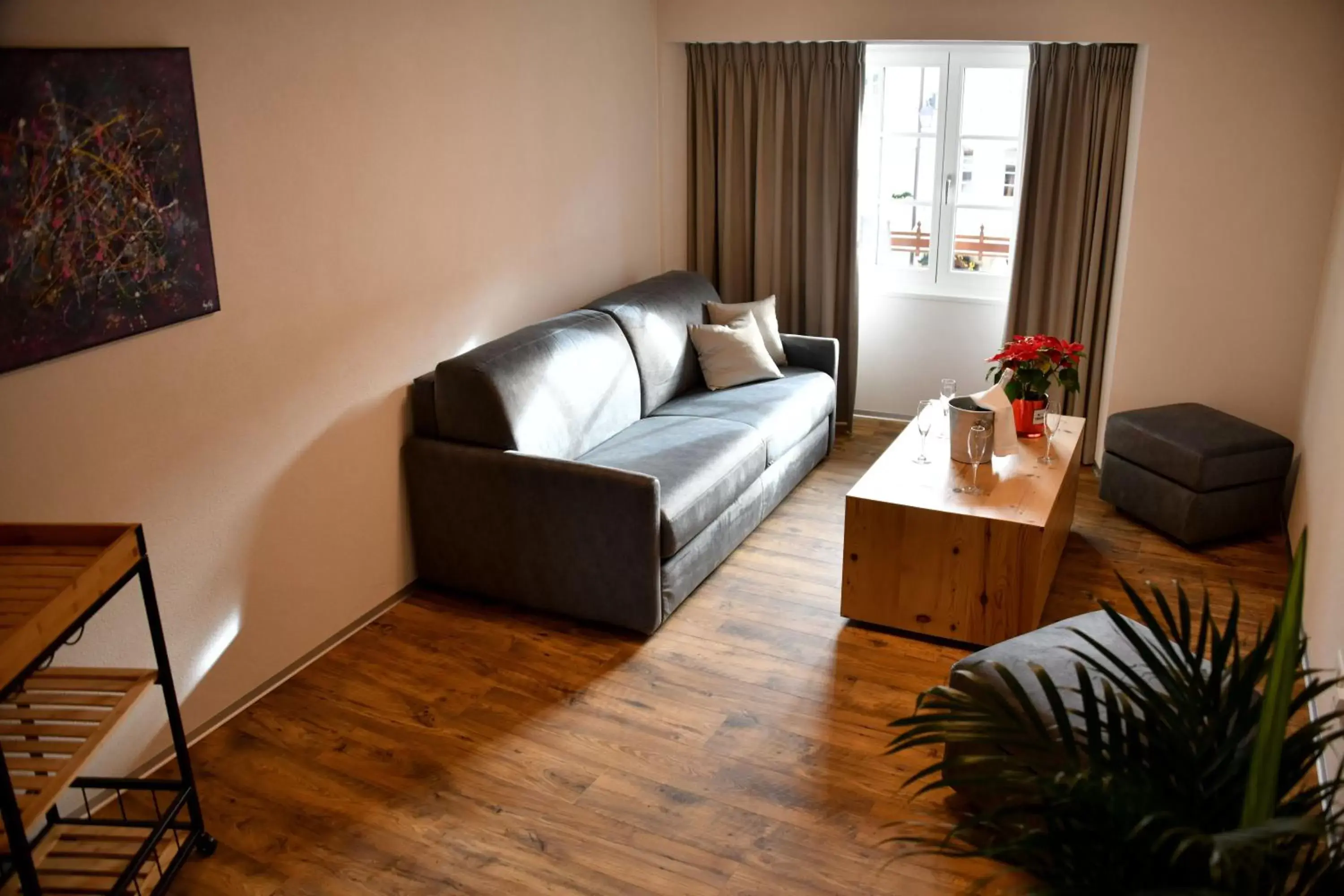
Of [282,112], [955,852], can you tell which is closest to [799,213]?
[282,112]

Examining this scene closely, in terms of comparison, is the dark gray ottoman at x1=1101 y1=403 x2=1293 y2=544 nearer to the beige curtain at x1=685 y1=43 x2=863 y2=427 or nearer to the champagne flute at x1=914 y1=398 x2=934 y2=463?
the champagne flute at x1=914 y1=398 x2=934 y2=463

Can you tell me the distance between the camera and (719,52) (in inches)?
219

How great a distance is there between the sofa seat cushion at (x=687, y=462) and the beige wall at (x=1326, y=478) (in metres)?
1.89

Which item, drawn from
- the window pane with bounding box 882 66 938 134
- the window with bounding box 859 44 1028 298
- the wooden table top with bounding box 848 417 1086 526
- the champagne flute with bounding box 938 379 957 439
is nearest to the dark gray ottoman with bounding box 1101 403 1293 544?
the wooden table top with bounding box 848 417 1086 526

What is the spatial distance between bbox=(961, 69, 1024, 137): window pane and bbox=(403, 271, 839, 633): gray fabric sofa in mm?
1958

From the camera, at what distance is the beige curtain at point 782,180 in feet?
17.9

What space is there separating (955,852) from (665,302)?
141 inches

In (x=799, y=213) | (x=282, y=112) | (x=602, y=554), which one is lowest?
(x=602, y=554)

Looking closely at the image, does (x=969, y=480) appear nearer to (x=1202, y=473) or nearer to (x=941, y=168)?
(x=1202, y=473)

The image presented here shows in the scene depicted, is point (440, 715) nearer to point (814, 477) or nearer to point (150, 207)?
point (150, 207)

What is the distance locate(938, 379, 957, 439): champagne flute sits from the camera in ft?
13.5

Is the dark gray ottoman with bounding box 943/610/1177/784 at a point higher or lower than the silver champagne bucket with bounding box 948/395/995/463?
lower

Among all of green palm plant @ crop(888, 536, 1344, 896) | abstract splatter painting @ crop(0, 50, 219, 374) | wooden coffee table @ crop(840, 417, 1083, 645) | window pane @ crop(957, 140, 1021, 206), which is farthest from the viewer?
window pane @ crop(957, 140, 1021, 206)

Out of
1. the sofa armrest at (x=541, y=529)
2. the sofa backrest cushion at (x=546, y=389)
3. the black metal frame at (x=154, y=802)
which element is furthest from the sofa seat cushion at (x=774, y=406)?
the black metal frame at (x=154, y=802)
